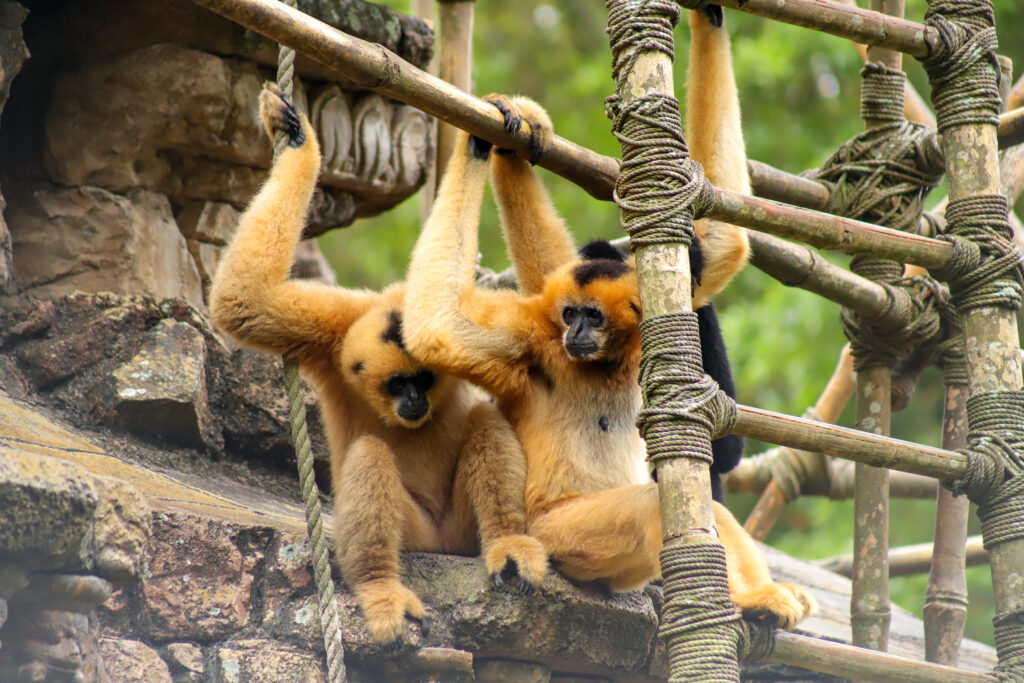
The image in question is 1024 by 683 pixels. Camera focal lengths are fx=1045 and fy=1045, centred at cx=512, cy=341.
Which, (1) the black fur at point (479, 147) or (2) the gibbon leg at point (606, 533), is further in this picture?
(1) the black fur at point (479, 147)

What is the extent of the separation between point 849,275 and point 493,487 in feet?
7.19

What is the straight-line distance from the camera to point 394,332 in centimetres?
445

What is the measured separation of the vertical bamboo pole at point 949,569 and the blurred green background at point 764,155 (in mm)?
4708

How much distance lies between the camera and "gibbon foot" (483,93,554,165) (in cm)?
412

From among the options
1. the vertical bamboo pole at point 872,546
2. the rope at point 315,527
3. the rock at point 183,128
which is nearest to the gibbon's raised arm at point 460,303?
the rope at point 315,527

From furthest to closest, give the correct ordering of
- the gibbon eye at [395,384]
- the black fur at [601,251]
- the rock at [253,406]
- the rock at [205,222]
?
the rock at [205,222] < the rock at [253,406] < the black fur at [601,251] < the gibbon eye at [395,384]

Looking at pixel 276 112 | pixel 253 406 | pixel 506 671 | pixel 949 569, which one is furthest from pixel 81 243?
pixel 949 569

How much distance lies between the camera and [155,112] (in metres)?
5.31

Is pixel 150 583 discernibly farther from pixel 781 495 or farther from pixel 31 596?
pixel 781 495

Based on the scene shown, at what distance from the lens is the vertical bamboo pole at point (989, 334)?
13.3 feet

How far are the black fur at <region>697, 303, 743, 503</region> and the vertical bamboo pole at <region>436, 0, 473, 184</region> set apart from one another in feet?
6.89

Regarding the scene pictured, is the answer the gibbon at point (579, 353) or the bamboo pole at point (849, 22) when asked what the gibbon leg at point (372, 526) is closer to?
the gibbon at point (579, 353)

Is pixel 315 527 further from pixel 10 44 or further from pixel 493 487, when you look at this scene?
pixel 10 44

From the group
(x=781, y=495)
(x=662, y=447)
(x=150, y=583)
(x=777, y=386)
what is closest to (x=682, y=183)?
(x=662, y=447)
